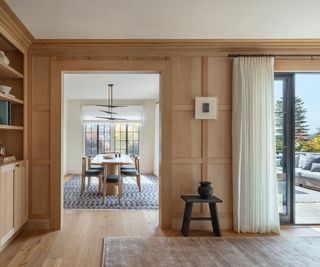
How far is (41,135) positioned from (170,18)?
7.32ft

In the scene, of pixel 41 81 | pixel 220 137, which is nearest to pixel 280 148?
pixel 220 137

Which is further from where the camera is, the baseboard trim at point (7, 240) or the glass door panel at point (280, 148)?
the glass door panel at point (280, 148)

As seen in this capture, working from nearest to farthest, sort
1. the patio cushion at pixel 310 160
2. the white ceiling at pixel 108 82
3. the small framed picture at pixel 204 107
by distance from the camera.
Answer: the small framed picture at pixel 204 107 → the patio cushion at pixel 310 160 → the white ceiling at pixel 108 82

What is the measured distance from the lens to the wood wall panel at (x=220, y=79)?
13.0 feet

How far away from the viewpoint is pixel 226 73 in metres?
3.97

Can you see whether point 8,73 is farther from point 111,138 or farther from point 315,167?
point 111,138

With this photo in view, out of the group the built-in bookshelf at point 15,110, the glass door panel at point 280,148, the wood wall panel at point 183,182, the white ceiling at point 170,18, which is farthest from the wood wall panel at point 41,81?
the glass door panel at point 280,148

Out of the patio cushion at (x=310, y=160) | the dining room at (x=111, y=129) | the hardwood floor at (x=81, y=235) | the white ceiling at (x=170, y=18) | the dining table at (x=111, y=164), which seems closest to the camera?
the white ceiling at (x=170, y=18)

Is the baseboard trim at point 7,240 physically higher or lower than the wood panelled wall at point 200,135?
lower

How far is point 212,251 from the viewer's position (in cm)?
315

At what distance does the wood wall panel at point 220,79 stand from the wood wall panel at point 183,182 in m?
0.99

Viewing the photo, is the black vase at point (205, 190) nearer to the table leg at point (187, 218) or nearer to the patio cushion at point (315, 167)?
the table leg at point (187, 218)

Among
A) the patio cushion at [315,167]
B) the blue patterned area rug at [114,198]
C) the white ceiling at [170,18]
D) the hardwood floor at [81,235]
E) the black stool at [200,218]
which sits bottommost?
the blue patterned area rug at [114,198]

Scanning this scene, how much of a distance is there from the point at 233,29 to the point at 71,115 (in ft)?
23.0
